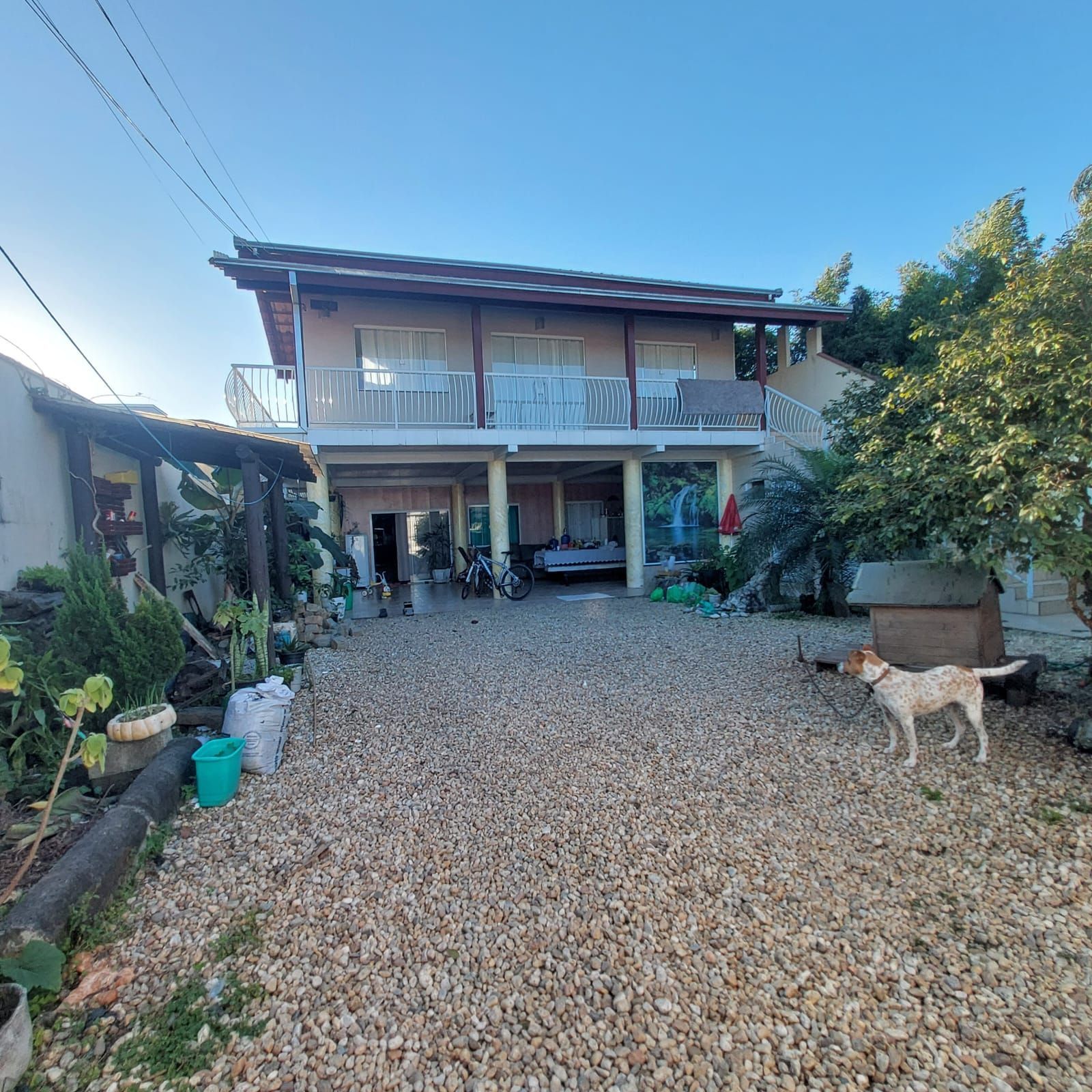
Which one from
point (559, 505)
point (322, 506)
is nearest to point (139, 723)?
point (322, 506)

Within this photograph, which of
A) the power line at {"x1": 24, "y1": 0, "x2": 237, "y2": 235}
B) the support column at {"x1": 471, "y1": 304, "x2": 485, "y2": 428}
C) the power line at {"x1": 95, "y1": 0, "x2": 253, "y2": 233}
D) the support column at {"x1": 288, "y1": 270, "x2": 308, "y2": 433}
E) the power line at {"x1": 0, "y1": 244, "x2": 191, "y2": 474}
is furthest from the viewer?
the support column at {"x1": 471, "y1": 304, "x2": 485, "y2": 428}

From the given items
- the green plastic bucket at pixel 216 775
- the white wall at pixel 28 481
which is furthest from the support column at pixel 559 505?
the green plastic bucket at pixel 216 775

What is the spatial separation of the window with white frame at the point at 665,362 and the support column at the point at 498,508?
371cm

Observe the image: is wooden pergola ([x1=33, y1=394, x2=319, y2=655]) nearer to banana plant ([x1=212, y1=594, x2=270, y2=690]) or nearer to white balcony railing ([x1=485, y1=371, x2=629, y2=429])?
banana plant ([x1=212, y1=594, x2=270, y2=690])

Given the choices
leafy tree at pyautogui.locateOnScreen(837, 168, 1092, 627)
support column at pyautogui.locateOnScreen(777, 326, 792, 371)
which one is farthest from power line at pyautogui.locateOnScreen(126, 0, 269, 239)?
support column at pyautogui.locateOnScreen(777, 326, 792, 371)

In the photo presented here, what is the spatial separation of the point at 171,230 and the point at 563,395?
20.7ft

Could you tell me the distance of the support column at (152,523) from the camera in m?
5.75

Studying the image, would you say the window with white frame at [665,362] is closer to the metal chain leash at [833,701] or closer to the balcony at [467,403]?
the balcony at [467,403]

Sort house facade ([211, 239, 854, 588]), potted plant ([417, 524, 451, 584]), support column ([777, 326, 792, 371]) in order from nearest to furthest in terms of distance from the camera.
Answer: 1. house facade ([211, 239, 854, 588])
2. support column ([777, 326, 792, 371])
3. potted plant ([417, 524, 451, 584])

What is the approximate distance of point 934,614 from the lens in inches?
155

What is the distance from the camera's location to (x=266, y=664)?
4.61 m

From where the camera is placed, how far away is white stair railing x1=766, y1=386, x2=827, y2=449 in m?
11.1

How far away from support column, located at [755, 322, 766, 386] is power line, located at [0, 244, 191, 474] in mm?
10384

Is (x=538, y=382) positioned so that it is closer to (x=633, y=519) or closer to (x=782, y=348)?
(x=633, y=519)
